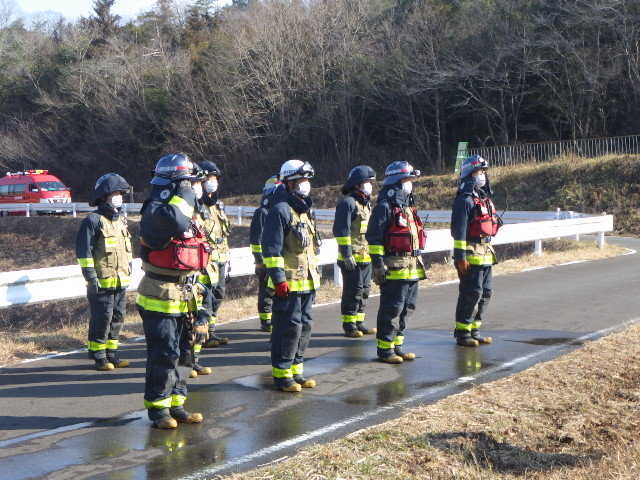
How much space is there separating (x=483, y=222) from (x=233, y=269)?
4.96 meters

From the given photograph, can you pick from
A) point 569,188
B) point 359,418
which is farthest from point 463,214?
point 569,188

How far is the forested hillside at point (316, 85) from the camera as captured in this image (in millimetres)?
38438

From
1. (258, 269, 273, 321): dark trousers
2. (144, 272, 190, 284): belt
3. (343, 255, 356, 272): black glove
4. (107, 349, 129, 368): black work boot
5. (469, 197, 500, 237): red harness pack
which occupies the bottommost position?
(107, 349, 129, 368): black work boot

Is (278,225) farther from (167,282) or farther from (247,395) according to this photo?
(247,395)

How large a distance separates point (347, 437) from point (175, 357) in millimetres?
1517

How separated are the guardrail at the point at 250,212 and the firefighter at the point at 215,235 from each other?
1044 cm

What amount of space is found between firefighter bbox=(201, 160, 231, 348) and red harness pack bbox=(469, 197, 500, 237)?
297 cm

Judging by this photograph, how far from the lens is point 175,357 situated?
6281mm

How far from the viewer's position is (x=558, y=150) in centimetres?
3559

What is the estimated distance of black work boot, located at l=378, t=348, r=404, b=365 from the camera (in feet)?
27.9

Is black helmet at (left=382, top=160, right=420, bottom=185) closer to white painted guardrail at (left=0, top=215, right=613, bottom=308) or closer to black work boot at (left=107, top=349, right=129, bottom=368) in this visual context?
black work boot at (left=107, top=349, right=129, bottom=368)

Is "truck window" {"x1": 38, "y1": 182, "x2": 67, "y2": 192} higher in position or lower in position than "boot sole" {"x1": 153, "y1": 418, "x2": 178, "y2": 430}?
higher

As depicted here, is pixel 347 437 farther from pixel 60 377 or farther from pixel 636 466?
pixel 60 377

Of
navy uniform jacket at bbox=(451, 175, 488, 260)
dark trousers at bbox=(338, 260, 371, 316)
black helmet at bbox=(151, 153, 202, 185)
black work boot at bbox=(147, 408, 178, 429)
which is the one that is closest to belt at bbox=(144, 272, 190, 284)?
black helmet at bbox=(151, 153, 202, 185)
